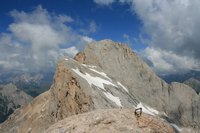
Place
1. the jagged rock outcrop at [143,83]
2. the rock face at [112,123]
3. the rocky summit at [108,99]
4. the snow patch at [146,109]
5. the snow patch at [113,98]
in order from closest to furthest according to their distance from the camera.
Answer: the rock face at [112,123] < the rocky summit at [108,99] < the snow patch at [113,98] < the snow patch at [146,109] < the jagged rock outcrop at [143,83]

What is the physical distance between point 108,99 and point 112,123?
140 ft

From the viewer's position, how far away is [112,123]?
13.3 m

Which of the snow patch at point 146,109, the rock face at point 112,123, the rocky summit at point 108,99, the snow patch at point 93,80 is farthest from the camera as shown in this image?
the snow patch at point 146,109

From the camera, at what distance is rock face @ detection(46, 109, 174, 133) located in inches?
515

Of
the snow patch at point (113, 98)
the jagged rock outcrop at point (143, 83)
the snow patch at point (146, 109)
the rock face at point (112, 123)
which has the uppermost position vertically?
the jagged rock outcrop at point (143, 83)

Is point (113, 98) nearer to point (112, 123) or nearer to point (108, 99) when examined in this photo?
point (108, 99)

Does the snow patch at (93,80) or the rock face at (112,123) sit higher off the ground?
the snow patch at (93,80)

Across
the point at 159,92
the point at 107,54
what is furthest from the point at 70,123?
the point at 159,92

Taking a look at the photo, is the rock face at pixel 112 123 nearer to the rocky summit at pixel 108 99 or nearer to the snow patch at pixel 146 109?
the rocky summit at pixel 108 99

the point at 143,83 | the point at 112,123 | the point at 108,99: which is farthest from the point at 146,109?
the point at 112,123

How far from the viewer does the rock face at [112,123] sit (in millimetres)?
13078

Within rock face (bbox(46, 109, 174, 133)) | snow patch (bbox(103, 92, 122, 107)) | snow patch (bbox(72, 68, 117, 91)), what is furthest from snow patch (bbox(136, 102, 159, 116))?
rock face (bbox(46, 109, 174, 133))

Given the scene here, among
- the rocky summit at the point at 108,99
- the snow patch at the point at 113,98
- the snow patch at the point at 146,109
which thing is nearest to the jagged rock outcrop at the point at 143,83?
the rocky summit at the point at 108,99

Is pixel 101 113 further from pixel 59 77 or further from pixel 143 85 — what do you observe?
pixel 143 85
